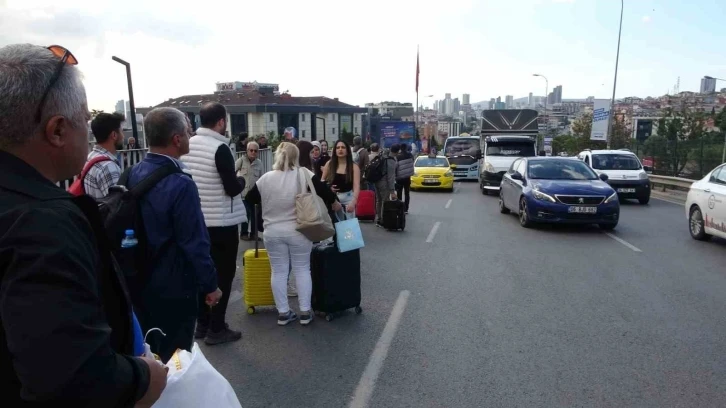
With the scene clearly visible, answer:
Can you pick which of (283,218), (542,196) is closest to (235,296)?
(283,218)

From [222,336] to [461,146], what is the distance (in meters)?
23.7

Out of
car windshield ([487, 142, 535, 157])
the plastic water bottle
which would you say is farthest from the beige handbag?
car windshield ([487, 142, 535, 157])

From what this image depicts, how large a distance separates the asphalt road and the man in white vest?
2.95ft

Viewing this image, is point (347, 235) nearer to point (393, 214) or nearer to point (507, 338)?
point (507, 338)

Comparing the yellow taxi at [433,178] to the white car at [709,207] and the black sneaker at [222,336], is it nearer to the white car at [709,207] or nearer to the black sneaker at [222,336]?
the white car at [709,207]

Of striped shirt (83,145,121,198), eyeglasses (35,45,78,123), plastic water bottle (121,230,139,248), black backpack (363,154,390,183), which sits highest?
eyeglasses (35,45,78,123)

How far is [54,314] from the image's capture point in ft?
3.94

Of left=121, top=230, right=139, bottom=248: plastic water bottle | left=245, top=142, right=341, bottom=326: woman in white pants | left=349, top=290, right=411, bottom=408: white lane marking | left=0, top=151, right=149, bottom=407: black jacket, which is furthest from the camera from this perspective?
left=245, top=142, right=341, bottom=326: woman in white pants

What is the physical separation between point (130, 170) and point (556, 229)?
9.81 metres

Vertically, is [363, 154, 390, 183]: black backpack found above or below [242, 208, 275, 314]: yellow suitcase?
above

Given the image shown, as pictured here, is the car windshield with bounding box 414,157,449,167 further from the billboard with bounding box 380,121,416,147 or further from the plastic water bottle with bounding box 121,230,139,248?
the billboard with bounding box 380,121,416,147

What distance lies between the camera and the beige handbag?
489 cm

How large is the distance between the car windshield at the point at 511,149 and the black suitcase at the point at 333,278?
1746 centimetres

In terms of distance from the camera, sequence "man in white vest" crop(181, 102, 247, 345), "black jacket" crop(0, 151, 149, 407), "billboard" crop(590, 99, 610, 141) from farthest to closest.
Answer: "billboard" crop(590, 99, 610, 141), "man in white vest" crop(181, 102, 247, 345), "black jacket" crop(0, 151, 149, 407)
